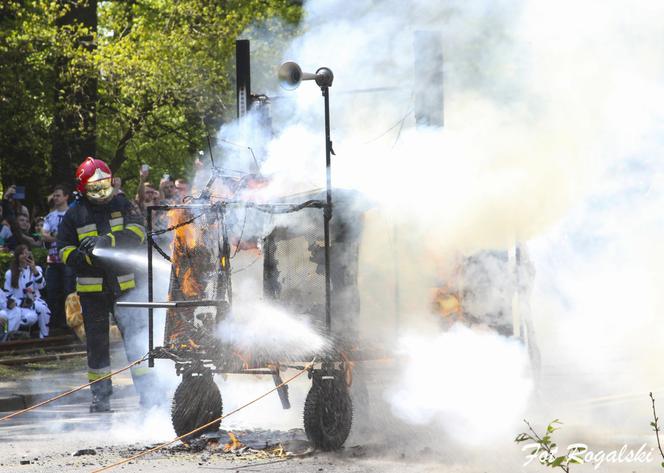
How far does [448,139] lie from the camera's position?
9.74 meters

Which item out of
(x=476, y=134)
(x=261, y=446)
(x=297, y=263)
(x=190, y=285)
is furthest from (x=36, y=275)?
(x=261, y=446)

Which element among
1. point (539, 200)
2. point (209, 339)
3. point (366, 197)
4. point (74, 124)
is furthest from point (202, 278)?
point (74, 124)

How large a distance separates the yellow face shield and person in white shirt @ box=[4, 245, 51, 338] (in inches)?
187

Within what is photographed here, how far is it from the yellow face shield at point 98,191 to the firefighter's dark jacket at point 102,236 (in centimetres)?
7

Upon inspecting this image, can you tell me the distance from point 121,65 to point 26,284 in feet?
16.8

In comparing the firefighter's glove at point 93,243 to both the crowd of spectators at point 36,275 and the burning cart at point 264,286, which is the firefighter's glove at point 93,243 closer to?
the burning cart at point 264,286

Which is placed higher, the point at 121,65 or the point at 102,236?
the point at 121,65

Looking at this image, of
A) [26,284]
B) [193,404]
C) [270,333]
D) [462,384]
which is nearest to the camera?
[270,333]

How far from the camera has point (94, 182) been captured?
1006 cm

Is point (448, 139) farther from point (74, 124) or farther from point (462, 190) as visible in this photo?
point (74, 124)

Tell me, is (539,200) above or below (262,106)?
below

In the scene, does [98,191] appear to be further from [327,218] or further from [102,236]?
[327,218]

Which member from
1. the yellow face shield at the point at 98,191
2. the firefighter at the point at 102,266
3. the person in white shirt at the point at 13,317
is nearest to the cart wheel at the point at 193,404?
the firefighter at the point at 102,266

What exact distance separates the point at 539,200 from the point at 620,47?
55.1 inches
